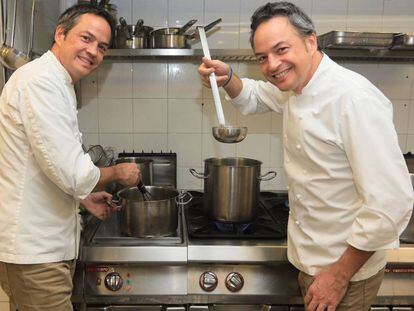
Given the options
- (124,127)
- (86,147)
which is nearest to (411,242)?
(124,127)

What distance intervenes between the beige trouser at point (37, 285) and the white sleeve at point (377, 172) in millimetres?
723

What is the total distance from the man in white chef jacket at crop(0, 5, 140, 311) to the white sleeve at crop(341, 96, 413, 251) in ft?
2.01

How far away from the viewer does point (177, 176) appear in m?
1.75

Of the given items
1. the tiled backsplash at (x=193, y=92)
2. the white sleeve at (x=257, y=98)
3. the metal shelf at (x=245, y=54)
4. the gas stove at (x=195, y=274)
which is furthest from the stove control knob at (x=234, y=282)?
the metal shelf at (x=245, y=54)

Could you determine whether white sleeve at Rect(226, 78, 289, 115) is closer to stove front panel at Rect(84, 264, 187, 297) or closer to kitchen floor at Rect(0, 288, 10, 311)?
stove front panel at Rect(84, 264, 187, 297)

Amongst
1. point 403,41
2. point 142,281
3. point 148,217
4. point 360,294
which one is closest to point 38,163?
point 148,217

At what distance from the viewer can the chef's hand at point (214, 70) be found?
1.12m

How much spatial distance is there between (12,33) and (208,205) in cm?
81

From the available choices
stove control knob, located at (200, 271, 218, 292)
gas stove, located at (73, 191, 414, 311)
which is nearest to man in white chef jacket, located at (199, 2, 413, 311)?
gas stove, located at (73, 191, 414, 311)

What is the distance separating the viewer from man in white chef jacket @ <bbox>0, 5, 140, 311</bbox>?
87 centimetres

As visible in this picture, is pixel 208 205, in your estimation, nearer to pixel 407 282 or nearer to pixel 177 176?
pixel 177 176

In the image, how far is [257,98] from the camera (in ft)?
4.09

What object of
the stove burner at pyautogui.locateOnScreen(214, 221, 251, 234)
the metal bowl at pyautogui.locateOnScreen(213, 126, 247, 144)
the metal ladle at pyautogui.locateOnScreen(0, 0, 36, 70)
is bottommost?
the stove burner at pyautogui.locateOnScreen(214, 221, 251, 234)

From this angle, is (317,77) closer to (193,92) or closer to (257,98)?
(257,98)
